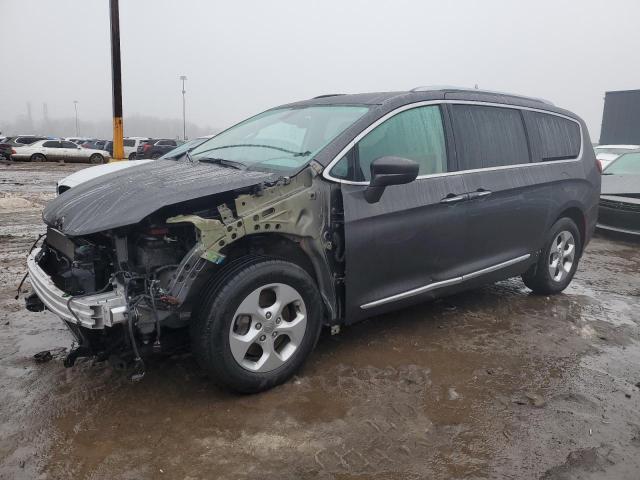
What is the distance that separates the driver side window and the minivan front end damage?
0.29 meters

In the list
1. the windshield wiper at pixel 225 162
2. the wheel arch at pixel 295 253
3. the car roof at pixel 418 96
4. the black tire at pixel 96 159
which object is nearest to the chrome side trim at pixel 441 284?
the wheel arch at pixel 295 253

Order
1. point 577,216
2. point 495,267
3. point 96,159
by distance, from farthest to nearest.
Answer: point 96,159 → point 577,216 → point 495,267

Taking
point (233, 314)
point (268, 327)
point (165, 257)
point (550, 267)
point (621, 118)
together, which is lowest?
point (550, 267)

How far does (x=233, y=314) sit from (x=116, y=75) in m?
13.9

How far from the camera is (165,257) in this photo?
279 cm

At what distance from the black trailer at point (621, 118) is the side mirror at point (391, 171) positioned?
89.5 ft

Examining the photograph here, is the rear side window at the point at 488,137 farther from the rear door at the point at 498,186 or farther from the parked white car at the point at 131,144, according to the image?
the parked white car at the point at 131,144

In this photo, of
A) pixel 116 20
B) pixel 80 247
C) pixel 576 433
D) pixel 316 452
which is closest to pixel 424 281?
pixel 576 433

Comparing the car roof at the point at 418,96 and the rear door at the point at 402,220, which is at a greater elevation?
the car roof at the point at 418,96

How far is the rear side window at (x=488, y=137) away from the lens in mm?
3842

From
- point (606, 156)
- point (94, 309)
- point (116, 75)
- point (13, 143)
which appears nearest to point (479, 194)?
point (94, 309)

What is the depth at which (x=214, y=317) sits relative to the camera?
2.67m

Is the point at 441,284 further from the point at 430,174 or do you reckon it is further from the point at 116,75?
the point at 116,75

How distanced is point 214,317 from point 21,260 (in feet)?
13.4
